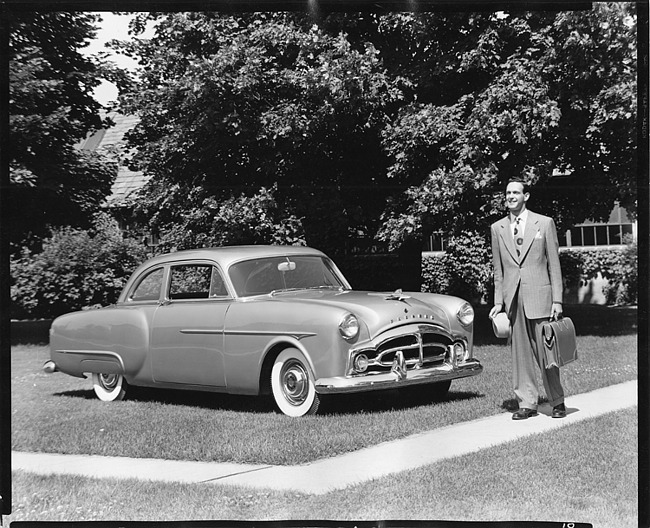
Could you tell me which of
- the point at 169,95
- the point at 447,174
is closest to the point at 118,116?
the point at 169,95

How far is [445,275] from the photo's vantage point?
6.70 meters

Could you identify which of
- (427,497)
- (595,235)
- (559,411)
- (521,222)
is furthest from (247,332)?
(595,235)

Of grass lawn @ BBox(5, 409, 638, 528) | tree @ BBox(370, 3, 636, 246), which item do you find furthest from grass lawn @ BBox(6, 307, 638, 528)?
tree @ BBox(370, 3, 636, 246)

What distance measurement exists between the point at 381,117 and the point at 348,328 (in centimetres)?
165

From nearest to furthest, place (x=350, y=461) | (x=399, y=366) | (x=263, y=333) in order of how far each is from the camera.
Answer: (x=350, y=461) → (x=399, y=366) → (x=263, y=333)

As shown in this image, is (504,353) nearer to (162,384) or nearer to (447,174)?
(447,174)

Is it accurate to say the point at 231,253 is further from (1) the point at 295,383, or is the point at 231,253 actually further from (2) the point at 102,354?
(2) the point at 102,354

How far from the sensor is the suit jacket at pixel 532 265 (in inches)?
244

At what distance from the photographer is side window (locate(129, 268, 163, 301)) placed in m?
6.62

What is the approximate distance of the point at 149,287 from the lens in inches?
264

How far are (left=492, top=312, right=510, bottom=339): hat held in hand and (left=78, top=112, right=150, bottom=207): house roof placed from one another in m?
2.66

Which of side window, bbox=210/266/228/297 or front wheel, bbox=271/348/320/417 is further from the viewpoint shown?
side window, bbox=210/266/228/297

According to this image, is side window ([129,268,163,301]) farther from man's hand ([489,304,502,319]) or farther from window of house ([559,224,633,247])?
window of house ([559,224,633,247])

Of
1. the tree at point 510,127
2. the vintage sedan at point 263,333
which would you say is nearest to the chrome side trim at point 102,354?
the vintage sedan at point 263,333
